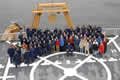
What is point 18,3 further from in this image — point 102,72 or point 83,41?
point 102,72

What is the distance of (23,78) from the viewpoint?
50.2 ft

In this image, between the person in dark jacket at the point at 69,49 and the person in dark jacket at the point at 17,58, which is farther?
the person in dark jacket at the point at 69,49

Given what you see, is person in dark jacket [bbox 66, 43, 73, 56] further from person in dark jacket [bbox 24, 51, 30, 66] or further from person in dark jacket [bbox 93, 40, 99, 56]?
person in dark jacket [bbox 24, 51, 30, 66]

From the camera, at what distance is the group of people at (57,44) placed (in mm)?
16609

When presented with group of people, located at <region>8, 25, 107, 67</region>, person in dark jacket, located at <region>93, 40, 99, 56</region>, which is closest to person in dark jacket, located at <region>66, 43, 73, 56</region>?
group of people, located at <region>8, 25, 107, 67</region>

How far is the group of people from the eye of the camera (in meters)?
16.6

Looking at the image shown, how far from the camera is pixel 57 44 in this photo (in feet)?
58.0

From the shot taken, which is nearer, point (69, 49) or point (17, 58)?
point (17, 58)

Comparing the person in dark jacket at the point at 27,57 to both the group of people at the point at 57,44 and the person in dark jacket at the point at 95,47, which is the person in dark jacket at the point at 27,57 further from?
the person in dark jacket at the point at 95,47

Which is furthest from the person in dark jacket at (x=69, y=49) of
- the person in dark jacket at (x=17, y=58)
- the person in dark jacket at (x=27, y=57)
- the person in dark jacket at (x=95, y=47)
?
the person in dark jacket at (x=17, y=58)

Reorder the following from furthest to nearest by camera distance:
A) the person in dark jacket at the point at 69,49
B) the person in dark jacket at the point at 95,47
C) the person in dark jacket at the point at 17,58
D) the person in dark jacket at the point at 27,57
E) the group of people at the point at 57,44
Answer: the person in dark jacket at the point at 69,49 < the person in dark jacket at the point at 95,47 < the group of people at the point at 57,44 < the person in dark jacket at the point at 27,57 < the person in dark jacket at the point at 17,58

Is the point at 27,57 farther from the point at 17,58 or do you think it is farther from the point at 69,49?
the point at 69,49

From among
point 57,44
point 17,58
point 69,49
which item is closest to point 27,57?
point 17,58

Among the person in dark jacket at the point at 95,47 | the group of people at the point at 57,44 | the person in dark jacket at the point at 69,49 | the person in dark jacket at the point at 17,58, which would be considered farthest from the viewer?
the person in dark jacket at the point at 69,49
